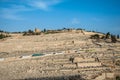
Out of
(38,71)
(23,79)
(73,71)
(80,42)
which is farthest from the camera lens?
(80,42)

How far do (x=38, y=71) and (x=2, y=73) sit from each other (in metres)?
4.36

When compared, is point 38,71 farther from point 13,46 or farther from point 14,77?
point 13,46

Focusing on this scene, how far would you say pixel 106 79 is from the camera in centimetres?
2227

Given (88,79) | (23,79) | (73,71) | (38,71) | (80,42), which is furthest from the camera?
(80,42)

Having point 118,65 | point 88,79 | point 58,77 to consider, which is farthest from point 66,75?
point 118,65

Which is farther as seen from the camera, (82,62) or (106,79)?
(82,62)

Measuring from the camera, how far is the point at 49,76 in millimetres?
25406

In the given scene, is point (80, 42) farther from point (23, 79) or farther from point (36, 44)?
point (23, 79)

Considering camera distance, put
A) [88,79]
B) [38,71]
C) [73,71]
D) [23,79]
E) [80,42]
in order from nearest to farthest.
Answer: [88,79]
[23,79]
[73,71]
[38,71]
[80,42]

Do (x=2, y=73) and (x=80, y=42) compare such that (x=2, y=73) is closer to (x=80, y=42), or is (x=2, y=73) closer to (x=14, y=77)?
(x=14, y=77)

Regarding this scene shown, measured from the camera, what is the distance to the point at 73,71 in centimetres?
2666

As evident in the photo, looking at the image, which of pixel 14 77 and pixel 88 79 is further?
pixel 14 77

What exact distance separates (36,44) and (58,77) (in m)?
35.0

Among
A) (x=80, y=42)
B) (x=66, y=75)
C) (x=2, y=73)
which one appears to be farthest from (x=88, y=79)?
(x=80, y=42)
